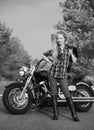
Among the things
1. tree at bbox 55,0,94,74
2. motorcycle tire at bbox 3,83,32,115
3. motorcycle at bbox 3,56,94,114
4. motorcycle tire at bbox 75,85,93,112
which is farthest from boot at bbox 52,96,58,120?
tree at bbox 55,0,94,74

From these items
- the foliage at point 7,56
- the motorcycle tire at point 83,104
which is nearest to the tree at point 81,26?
the foliage at point 7,56

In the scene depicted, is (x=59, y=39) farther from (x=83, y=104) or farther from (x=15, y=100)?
(x=83, y=104)

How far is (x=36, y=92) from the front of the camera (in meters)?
6.58

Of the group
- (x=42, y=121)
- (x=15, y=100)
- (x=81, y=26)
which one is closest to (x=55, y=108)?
(x=42, y=121)

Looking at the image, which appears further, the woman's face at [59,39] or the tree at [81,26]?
the tree at [81,26]

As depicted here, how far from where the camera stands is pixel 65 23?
35875 millimetres

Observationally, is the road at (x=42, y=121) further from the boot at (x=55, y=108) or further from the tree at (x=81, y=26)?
the tree at (x=81, y=26)

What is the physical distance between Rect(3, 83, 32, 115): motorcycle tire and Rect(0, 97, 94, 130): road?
0.14m

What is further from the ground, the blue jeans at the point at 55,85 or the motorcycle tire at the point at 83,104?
the blue jeans at the point at 55,85

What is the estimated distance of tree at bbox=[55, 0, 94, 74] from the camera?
105 feet

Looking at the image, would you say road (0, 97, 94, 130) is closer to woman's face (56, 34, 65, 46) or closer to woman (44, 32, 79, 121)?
woman (44, 32, 79, 121)

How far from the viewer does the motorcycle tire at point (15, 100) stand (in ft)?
20.5

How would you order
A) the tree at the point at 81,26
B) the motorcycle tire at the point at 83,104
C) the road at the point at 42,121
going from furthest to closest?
the tree at the point at 81,26 < the motorcycle tire at the point at 83,104 < the road at the point at 42,121

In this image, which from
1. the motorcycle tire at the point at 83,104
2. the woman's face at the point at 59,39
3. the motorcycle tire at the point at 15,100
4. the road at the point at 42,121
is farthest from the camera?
the motorcycle tire at the point at 83,104
